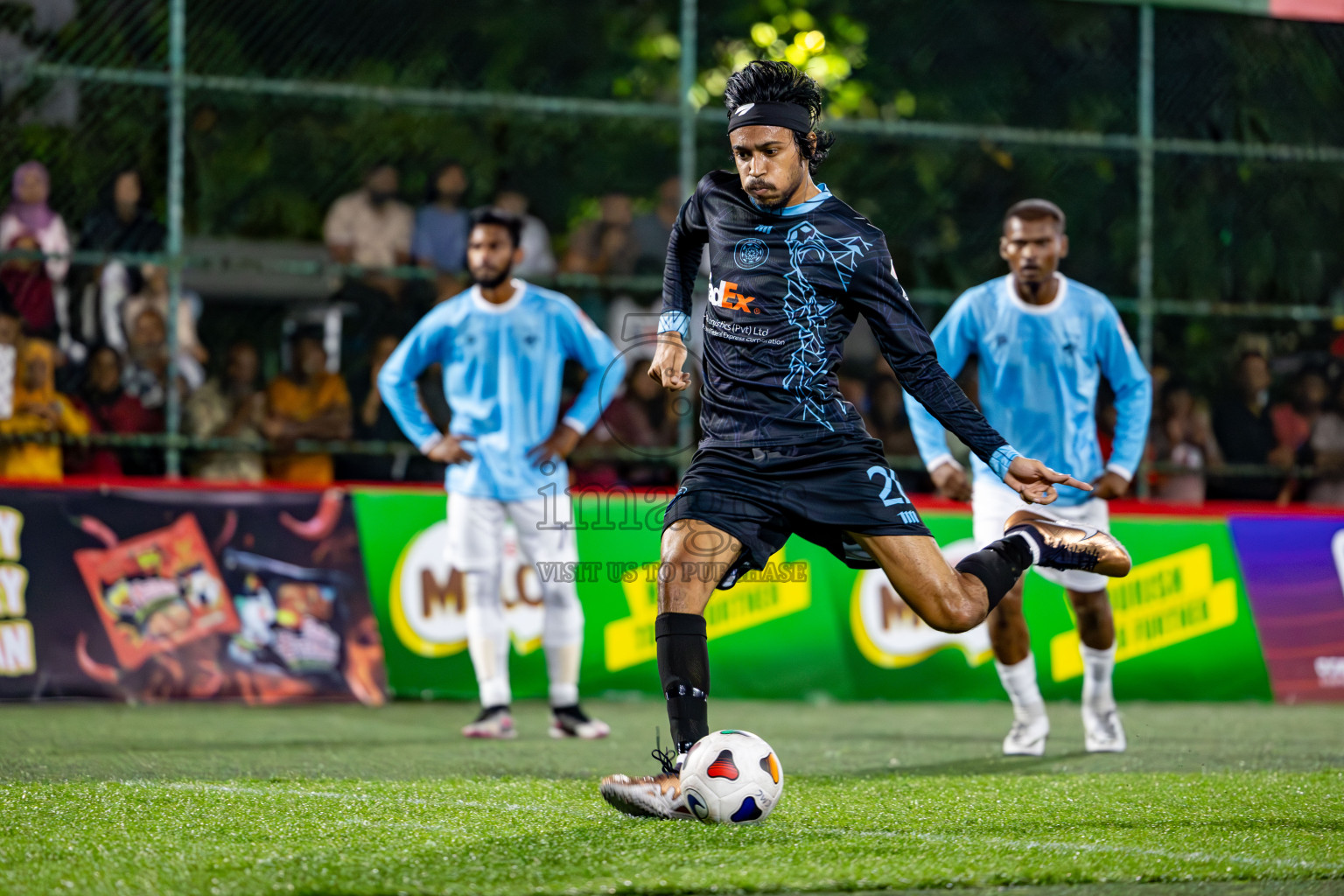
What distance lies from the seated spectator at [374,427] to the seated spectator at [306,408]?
0.25 ft

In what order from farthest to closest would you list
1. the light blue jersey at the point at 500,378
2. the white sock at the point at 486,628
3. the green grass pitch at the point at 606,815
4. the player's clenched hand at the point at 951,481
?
the light blue jersey at the point at 500,378 → the white sock at the point at 486,628 → the player's clenched hand at the point at 951,481 → the green grass pitch at the point at 606,815

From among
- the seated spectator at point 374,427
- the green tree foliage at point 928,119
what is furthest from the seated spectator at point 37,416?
the seated spectator at point 374,427

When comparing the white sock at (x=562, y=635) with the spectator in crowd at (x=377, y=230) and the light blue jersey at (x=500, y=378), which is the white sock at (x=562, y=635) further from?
the spectator in crowd at (x=377, y=230)

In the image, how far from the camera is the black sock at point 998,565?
18.1 feet

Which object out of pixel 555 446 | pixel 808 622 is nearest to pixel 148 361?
pixel 555 446

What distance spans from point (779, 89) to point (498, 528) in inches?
150

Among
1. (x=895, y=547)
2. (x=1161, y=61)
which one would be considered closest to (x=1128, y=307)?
(x=1161, y=61)

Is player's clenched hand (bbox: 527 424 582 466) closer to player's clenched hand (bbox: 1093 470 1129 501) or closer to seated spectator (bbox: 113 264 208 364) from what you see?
player's clenched hand (bbox: 1093 470 1129 501)

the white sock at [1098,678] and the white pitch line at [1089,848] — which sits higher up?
the white sock at [1098,678]

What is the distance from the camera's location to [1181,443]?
469 inches

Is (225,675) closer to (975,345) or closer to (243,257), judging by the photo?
(243,257)

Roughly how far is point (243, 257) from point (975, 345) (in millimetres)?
5269

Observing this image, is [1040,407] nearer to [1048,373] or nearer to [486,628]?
[1048,373]

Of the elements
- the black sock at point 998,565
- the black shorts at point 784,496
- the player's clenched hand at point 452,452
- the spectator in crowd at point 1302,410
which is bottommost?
the black sock at point 998,565
